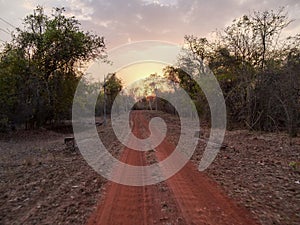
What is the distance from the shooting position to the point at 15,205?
18.7 feet

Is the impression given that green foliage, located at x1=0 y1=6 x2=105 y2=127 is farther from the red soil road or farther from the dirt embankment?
the red soil road

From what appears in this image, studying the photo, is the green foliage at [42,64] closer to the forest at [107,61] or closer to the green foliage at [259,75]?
the forest at [107,61]

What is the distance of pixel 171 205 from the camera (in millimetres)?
5371

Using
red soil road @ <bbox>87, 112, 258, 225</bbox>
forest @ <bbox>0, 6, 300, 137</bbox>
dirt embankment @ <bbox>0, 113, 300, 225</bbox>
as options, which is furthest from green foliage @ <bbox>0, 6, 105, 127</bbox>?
red soil road @ <bbox>87, 112, 258, 225</bbox>

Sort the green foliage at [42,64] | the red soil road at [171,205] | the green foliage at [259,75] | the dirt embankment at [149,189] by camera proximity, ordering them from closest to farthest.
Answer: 1. the red soil road at [171,205]
2. the dirt embankment at [149,189]
3. the green foliage at [259,75]
4. the green foliage at [42,64]

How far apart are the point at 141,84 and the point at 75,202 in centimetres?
6880

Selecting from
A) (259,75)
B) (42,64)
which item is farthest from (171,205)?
(42,64)

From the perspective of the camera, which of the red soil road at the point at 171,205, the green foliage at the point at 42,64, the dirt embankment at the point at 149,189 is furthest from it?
the green foliage at the point at 42,64

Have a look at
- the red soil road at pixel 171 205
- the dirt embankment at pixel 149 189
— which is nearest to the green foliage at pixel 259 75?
the dirt embankment at pixel 149 189

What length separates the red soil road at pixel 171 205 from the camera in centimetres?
466

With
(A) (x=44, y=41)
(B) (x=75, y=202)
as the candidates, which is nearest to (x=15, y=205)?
(B) (x=75, y=202)

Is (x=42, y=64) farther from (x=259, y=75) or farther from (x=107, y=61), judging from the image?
(x=259, y=75)

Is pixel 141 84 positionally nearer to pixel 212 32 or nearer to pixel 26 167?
pixel 212 32

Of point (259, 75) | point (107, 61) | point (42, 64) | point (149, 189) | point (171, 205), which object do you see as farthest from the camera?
point (107, 61)
